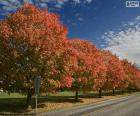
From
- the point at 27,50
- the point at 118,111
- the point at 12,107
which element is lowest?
the point at 118,111

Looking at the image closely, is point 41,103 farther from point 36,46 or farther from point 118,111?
point 118,111

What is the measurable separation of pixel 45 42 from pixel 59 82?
4328 mm

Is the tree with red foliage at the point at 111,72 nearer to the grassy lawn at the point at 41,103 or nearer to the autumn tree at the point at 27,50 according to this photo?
the grassy lawn at the point at 41,103

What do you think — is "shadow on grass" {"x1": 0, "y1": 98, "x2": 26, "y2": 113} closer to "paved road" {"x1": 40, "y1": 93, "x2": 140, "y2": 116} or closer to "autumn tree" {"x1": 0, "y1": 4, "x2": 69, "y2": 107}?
"autumn tree" {"x1": 0, "y1": 4, "x2": 69, "y2": 107}

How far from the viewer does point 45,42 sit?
31.5 metres

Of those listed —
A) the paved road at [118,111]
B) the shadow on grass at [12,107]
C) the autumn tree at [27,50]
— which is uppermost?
the autumn tree at [27,50]

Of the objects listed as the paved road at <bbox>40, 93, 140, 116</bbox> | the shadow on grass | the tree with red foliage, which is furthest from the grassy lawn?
the tree with red foliage

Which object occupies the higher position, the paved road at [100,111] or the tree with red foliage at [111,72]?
the tree with red foliage at [111,72]

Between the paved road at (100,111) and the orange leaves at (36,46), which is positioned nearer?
the paved road at (100,111)

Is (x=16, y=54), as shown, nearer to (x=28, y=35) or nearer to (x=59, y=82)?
(x=28, y=35)

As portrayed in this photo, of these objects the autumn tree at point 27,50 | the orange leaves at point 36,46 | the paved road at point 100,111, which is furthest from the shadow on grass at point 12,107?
the paved road at point 100,111

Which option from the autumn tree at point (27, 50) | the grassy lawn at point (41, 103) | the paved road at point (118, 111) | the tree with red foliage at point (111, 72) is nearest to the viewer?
the paved road at point (118, 111)

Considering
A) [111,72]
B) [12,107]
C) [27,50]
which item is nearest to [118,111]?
[27,50]

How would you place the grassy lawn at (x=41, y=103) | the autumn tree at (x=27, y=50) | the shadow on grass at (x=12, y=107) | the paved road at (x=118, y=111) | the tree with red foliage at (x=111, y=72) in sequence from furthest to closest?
1. the tree with red foliage at (x=111, y=72)
2. the grassy lawn at (x=41, y=103)
3. the shadow on grass at (x=12, y=107)
4. the autumn tree at (x=27, y=50)
5. the paved road at (x=118, y=111)
